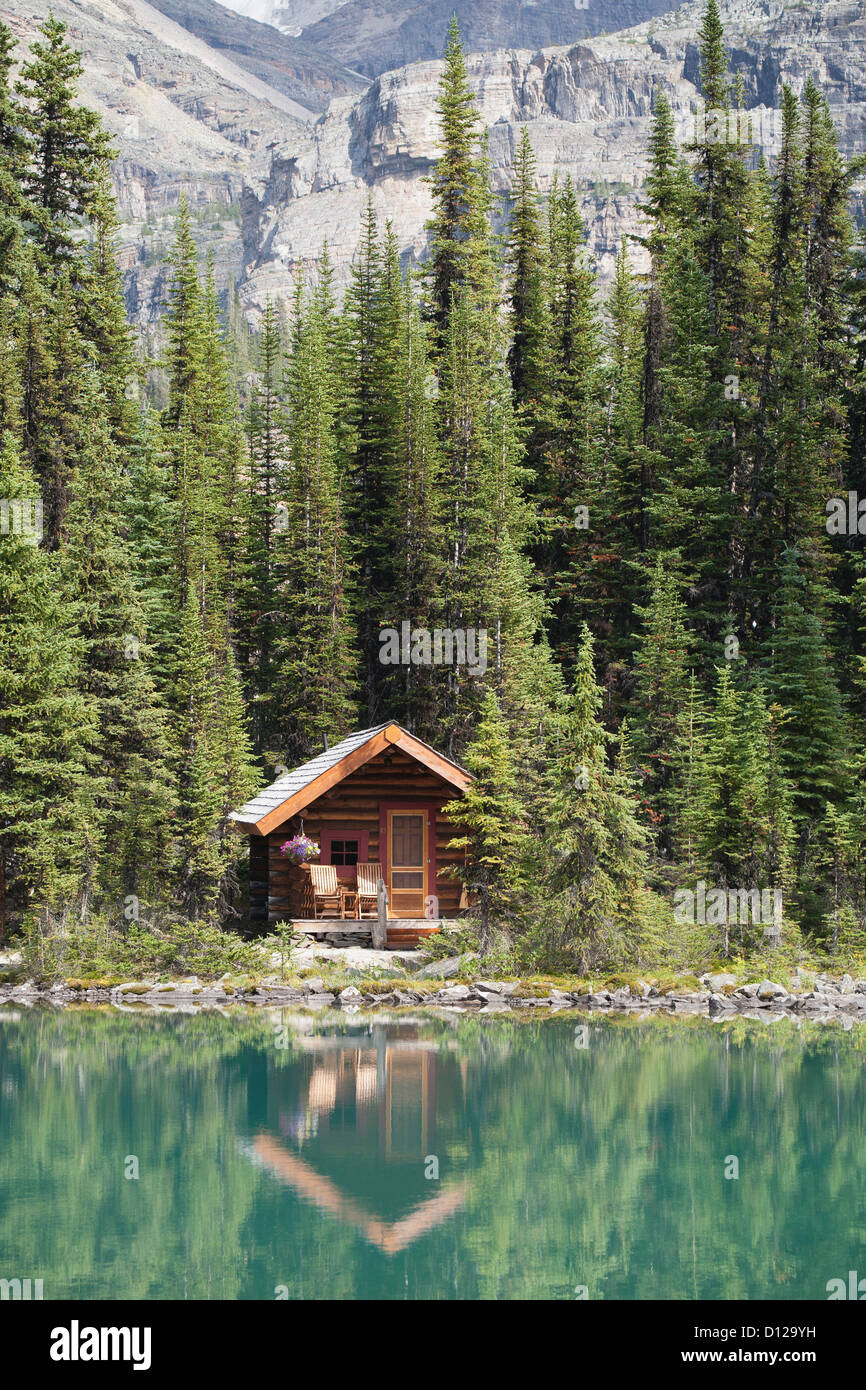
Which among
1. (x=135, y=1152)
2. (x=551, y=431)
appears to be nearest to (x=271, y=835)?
(x=135, y=1152)

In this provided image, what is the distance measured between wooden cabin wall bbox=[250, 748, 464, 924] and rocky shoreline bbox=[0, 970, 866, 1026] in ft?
14.4

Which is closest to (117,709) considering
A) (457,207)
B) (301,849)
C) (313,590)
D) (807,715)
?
(301,849)

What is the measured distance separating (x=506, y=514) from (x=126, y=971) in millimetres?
18120

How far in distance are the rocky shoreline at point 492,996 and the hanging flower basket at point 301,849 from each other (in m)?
3.72

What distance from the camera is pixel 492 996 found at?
24438mm

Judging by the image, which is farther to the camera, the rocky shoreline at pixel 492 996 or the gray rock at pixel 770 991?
the gray rock at pixel 770 991

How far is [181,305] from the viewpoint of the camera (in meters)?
47.6

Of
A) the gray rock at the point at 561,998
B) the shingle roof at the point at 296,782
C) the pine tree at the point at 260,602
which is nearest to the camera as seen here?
the gray rock at the point at 561,998

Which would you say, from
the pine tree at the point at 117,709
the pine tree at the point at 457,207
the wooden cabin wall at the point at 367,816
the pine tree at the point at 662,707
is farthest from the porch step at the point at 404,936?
the pine tree at the point at 457,207

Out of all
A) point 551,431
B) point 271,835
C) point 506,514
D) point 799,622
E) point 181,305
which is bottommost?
point 271,835

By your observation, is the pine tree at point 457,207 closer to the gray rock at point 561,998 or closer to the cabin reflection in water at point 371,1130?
the gray rock at point 561,998

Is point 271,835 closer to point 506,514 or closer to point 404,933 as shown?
point 404,933

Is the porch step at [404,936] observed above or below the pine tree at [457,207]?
below

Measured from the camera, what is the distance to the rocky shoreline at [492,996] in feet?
78.4
